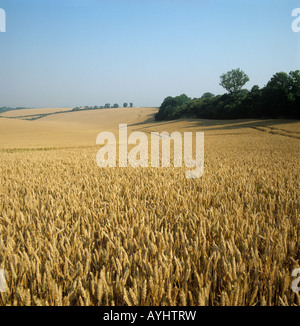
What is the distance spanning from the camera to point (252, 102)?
48.0 m

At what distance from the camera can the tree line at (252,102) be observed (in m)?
41.4

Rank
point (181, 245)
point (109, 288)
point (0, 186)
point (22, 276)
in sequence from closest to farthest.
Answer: point (109, 288)
point (22, 276)
point (181, 245)
point (0, 186)

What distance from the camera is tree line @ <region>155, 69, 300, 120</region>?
41.4 metres

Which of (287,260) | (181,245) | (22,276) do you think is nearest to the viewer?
(22,276)

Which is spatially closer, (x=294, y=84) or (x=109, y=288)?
(x=109, y=288)

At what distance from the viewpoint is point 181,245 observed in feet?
5.74

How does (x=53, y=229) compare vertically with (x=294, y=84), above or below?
below
